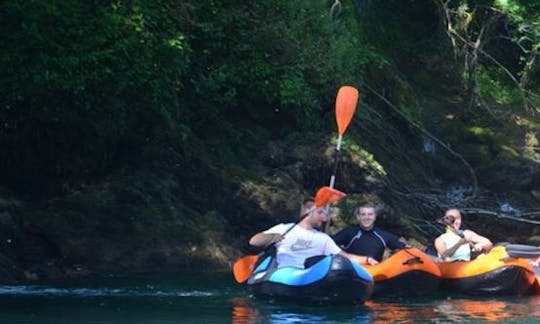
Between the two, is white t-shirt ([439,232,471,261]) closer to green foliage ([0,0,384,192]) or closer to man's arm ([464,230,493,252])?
man's arm ([464,230,493,252])

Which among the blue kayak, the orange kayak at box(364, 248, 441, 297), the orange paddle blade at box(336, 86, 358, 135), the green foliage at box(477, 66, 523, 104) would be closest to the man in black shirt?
the orange kayak at box(364, 248, 441, 297)

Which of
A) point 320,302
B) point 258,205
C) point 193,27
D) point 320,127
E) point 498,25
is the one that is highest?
point 498,25

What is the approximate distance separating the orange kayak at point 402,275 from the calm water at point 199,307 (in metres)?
0.13

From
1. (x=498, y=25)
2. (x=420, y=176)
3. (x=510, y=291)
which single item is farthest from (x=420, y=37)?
(x=510, y=291)

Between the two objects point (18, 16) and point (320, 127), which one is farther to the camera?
point (320, 127)

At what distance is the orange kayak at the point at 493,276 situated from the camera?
11109 millimetres

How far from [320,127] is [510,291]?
4980mm

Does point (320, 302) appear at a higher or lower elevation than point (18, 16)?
lower

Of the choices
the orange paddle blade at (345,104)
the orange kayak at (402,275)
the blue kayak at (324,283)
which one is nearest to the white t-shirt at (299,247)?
the blue kayak at (324,283)

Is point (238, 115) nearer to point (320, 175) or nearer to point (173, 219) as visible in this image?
point (320, 175)

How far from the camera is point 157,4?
12.6m

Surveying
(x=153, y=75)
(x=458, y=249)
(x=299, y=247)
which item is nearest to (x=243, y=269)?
(x=299, y=247)

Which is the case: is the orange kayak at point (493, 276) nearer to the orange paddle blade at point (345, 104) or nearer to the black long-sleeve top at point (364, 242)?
the black long-sleeve top at point (364, 242)

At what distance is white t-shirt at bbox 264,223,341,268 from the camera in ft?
33.3
